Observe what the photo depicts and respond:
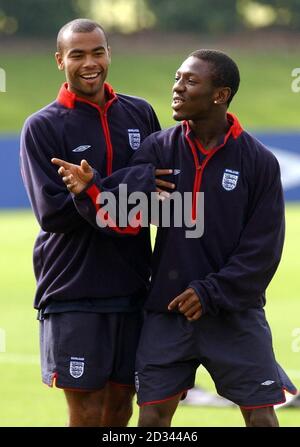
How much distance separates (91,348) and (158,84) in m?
→ 31.2

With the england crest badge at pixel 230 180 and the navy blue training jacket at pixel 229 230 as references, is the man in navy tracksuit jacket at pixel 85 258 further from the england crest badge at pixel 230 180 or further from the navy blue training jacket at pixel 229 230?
the england crest badge at pixel 230 180

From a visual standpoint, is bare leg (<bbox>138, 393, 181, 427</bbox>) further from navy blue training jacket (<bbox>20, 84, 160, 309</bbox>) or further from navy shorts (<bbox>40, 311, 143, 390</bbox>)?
navy blue training jacket (<bbox>20, 84, 160, 309</bbox>)

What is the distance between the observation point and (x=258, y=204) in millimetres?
5277

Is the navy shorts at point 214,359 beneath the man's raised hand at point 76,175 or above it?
beneath

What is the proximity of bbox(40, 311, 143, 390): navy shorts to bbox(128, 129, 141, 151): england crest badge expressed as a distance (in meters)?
0.78

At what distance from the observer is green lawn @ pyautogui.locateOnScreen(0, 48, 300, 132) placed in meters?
33.6

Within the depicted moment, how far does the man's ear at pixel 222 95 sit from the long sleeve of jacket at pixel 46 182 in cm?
76

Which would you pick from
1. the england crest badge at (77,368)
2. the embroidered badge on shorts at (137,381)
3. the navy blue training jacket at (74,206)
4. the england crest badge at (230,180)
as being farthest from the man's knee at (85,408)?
the england crest badge at (230,180)

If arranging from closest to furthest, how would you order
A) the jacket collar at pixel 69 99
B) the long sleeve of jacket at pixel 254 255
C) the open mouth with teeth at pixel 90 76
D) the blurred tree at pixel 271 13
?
the long sleeve of jacket at pixel 254 255
the open mouth with teeth at pixel 90 76
the jacket collar at pixel 69 99
the blurred tree at pixel 271 13

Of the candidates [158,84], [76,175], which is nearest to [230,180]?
[76,175]

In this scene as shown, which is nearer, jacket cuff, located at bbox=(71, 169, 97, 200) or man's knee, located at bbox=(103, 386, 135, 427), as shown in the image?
jacket cuff, located at bbox=(71, 169, 97, 200)

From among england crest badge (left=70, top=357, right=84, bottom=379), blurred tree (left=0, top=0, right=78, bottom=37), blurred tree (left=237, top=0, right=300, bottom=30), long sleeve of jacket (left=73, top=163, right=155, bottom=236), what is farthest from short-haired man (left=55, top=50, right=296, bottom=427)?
blurred tree (left=237, top=0, right=300, bottom=30)

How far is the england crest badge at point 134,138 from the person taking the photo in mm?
5543
